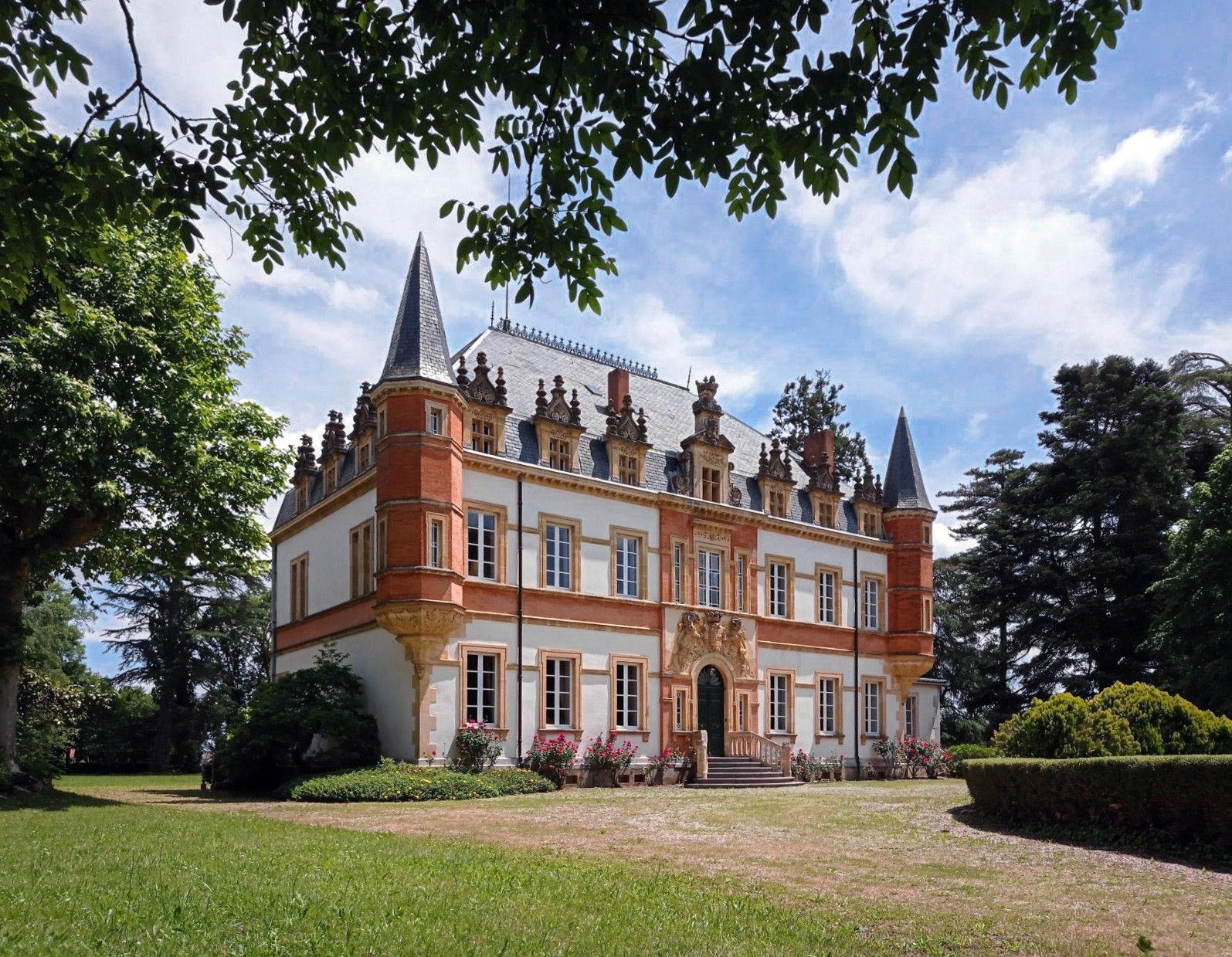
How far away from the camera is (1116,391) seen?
44.9 meters

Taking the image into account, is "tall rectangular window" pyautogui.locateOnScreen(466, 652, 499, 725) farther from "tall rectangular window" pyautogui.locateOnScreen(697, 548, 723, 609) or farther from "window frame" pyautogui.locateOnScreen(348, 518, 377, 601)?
"tall rectangular window" pyautogui.locateOnScreen(697, 548, 723, 609)

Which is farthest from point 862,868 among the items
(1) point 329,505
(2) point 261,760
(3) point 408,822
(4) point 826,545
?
(4) point 826,545

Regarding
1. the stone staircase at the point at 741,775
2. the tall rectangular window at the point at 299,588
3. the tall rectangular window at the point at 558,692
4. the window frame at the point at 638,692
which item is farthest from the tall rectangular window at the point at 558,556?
the tall rectangular window at the point at 299,588

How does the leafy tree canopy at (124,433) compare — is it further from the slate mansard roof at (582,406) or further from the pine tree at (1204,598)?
the pine tree at (1204,598)

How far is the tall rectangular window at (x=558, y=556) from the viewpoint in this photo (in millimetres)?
30109

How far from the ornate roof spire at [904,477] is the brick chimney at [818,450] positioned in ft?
8.77

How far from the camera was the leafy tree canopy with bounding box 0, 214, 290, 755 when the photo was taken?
811 inches

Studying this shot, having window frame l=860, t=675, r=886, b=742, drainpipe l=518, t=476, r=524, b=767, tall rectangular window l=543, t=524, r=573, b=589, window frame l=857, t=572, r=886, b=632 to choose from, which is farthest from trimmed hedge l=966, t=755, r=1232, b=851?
window frame l=857, t=572, r=886, b=632

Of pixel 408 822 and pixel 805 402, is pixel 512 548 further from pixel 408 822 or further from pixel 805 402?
pixel 805 402

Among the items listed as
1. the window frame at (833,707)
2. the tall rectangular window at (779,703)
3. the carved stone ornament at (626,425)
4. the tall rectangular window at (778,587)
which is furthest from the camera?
the window frame at (833,707)

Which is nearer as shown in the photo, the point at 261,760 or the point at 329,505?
the point at 261,760

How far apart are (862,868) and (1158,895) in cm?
318

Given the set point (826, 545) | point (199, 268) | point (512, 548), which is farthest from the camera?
point (826, 545)

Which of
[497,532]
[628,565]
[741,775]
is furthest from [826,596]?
[497,532]
